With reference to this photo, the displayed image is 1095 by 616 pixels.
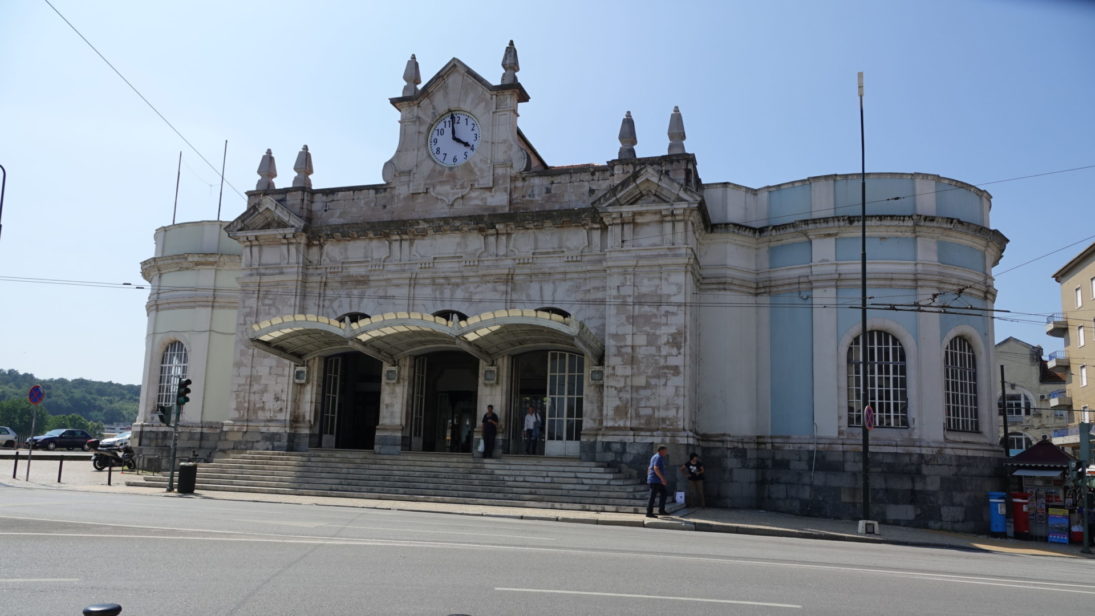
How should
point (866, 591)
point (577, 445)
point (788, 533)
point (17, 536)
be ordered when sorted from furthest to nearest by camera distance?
1. point (577, 445)
2. point (788, 533)
3. point (17, 536)
4. point (866, 591)

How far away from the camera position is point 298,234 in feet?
94.6

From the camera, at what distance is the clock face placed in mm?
28297

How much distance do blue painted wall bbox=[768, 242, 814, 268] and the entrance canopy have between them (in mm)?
5997

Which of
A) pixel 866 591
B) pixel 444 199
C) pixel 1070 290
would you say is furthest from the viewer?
pixel 1070 290

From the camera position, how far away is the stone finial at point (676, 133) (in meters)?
26.0

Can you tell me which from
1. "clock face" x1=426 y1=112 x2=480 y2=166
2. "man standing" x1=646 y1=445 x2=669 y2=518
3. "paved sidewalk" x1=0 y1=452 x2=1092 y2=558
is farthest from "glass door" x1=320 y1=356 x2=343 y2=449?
"man standing" x1=646 y1=445 x2=669 y2=518

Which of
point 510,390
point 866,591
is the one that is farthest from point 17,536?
point 510,390

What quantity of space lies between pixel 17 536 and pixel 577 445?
16.6 m

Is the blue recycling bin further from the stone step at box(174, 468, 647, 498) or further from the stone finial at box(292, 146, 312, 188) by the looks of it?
the stone finial at box(292, 146, 312, 188)

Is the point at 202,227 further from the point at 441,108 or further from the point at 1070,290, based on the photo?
the point at 1070,290

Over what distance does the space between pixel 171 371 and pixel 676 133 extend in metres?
20.3

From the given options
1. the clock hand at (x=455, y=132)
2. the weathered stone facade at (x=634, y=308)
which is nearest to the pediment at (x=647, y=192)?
the weathered stone facade at (x=634, y=308)

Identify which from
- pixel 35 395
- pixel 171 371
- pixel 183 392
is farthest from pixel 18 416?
pixel 183 392

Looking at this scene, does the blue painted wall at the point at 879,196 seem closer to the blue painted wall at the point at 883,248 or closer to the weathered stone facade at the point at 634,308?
the weathered stone facade at the point at 634,308
